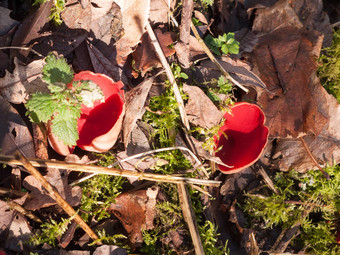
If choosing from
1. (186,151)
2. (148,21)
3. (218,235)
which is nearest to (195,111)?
(186,151)

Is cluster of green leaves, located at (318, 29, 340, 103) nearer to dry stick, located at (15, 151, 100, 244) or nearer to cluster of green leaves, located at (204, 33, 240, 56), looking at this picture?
cluster of green leaves, located at (204, 33, 240, 56)

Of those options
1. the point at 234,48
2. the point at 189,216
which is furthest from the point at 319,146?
the point at 189,216

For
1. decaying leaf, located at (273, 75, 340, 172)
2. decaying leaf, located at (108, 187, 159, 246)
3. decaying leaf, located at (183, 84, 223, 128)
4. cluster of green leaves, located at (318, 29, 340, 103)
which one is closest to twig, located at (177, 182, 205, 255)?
decaying leaf, located at (108, 187, 159, 246)

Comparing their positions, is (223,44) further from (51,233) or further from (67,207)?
(51,233)

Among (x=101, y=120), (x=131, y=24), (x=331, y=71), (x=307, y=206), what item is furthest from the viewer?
(x=331, y=71)

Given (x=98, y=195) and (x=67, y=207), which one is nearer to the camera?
(x=67, y=207)

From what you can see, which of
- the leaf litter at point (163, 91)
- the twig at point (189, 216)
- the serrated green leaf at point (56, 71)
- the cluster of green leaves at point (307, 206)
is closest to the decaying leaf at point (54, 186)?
the leaf litter at point (163, 91)

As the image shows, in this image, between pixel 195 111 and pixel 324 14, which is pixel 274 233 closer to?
pixel 195 111
